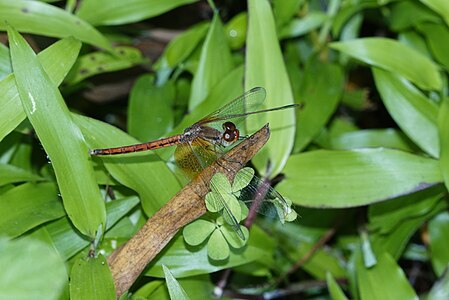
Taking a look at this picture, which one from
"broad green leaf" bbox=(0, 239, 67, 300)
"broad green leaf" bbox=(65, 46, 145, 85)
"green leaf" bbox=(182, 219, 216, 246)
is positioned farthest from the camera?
"broad green leaf" bbox=(65, 46, 145, 85)

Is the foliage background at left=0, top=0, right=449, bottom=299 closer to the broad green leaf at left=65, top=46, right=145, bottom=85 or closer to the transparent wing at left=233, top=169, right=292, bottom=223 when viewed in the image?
the broad green leaf at left=65, top=46, right=145, bottom=85

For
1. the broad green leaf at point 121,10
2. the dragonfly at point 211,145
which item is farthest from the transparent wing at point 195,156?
the broad green leaf at point 121,10

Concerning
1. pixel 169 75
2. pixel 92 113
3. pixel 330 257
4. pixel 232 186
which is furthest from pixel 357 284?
pixel 92 113

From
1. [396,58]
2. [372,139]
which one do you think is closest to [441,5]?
[396,58]

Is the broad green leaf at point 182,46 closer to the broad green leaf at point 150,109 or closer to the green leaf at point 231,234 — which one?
the broad green leaf at point 150,109

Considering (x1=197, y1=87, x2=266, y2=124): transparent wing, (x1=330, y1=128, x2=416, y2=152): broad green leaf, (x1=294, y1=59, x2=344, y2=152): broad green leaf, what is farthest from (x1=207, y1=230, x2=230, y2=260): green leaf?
(x1=330, y1=128, x2=416, y2=152): broad green leaf

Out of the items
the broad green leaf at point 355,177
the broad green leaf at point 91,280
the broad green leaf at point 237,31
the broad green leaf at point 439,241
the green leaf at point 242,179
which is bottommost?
the broad green leaf at point 439,241

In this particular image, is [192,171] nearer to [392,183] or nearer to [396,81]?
[392,183]
